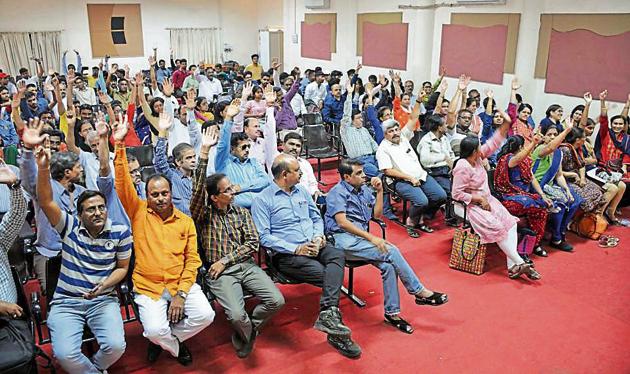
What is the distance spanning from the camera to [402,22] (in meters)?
10.4

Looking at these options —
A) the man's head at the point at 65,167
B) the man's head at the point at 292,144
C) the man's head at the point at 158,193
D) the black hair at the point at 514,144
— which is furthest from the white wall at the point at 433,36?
the man's head at the point at 65,167

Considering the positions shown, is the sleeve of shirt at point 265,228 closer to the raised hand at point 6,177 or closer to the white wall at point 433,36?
the raised hand at point 6,177

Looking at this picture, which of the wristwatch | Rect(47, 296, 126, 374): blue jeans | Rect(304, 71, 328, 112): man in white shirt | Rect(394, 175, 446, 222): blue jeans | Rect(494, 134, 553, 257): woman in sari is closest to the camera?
Rect(47, 296, 126, 374): blue jeans

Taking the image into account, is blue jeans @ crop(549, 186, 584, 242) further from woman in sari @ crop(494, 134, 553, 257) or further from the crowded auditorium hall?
woman in sari @ crop(494, 134, 553, 257)

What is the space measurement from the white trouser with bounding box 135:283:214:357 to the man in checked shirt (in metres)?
0.14

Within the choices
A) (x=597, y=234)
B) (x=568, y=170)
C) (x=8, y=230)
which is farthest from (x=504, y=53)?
(x=8, y=230)

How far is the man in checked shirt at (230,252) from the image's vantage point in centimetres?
327

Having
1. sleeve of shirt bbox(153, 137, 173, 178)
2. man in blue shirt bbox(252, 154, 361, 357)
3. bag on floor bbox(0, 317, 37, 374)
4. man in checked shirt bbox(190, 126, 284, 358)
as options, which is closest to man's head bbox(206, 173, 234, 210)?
man in checked shirt bbox(190, 126, 284, 358)

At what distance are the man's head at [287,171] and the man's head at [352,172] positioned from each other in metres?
0.40

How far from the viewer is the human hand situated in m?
3.28

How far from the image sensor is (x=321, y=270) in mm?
3504

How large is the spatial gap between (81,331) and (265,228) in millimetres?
1347

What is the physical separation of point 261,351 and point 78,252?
4.35 feet

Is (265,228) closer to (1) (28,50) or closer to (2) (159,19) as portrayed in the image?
(1) (28,50)
